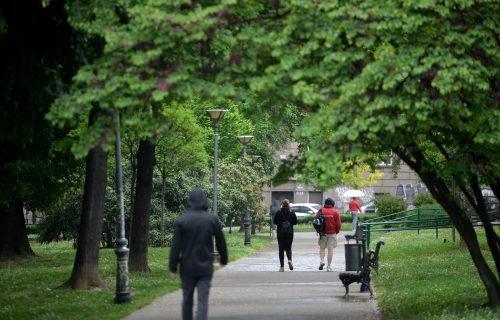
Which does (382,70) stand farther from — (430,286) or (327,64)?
(430,286)

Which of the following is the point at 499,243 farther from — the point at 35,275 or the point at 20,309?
the point at 35,275

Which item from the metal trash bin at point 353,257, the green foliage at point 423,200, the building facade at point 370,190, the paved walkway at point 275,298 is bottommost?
the paved walkway at point 275,298

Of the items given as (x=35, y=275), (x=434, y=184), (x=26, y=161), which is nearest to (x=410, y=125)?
(x=434, y=184)

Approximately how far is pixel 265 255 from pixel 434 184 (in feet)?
61.5

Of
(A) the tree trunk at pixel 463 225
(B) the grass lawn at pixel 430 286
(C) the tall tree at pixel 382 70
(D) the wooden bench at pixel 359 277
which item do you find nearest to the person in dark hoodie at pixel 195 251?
(C) the tall tree at pixel 382 70

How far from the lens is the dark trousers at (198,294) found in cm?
Answer: 1123

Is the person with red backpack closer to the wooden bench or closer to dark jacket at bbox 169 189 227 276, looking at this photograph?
the wooden bench

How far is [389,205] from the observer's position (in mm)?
54281

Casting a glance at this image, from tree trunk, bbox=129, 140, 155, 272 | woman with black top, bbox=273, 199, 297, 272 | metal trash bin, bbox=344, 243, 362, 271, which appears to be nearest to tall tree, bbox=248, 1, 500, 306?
metal trash bin, bbox=344, 243, 362, 271

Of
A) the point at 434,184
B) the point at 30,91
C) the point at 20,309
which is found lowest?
the point at 20,309

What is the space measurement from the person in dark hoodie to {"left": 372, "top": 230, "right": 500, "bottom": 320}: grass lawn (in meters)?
3.44

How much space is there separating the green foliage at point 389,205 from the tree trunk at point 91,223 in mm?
35741

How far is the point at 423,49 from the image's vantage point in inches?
466

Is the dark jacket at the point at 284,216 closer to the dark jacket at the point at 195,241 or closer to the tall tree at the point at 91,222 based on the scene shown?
the tall tree at the point at 91,222
